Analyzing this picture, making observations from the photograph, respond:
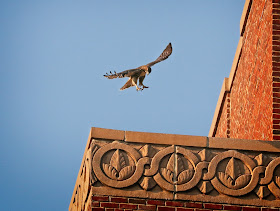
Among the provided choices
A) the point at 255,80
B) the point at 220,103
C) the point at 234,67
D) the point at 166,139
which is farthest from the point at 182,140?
the point at 220,103

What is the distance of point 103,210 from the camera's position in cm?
1046

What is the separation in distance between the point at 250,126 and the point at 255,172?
3.30 m

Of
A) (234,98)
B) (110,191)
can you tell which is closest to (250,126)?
(234,98)

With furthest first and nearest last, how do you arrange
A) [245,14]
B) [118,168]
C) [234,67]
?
[234,67] < [245,14] < [118,168]

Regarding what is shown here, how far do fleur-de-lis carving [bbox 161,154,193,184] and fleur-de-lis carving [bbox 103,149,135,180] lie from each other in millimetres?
501

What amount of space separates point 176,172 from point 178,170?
0.04 m

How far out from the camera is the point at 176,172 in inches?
426

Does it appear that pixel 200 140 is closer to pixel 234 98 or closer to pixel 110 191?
pixel 110 191

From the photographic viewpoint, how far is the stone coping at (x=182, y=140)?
10.9 meters

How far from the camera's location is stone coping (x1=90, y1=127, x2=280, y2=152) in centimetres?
1088

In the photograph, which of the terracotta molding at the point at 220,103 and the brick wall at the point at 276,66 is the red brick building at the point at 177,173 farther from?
the terracotta molding at the point at 220,103

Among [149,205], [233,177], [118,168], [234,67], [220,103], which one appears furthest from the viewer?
[220,103]

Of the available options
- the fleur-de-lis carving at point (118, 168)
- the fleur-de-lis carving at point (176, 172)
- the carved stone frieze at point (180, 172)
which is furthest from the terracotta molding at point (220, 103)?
the fleur-de-lis carving at point (118, 168)

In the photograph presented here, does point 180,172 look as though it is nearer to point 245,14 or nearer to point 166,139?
point 166,139
